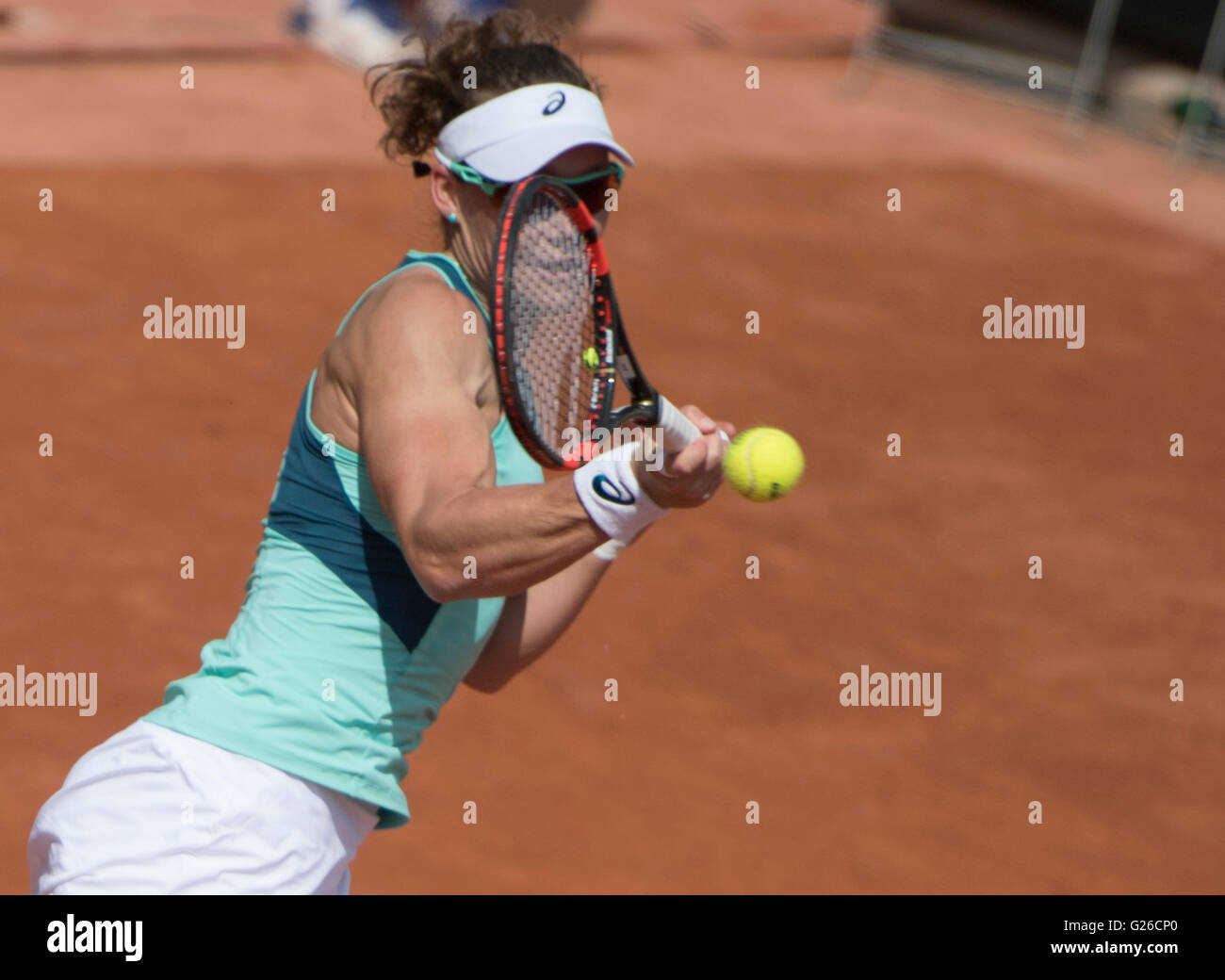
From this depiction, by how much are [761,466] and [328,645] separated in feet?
2.67

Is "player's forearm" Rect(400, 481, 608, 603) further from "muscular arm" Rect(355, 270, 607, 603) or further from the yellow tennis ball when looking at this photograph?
the yellow tennis ball

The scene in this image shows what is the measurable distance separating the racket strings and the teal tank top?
0.11 m

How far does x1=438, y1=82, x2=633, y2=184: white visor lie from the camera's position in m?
2.83

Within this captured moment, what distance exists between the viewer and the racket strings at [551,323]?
2.82 meters

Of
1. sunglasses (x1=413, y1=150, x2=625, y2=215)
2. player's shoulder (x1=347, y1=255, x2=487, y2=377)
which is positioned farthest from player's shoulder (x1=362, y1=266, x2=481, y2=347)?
sunglasses (x1=413, y1=150, x2=625, y2=215)

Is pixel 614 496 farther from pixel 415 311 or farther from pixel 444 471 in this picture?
pixel 415 311

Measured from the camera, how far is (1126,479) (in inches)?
342

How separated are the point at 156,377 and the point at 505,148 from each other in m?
5.65

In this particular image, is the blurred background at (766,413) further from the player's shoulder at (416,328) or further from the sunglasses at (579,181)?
the player's shoulder at (416,328)

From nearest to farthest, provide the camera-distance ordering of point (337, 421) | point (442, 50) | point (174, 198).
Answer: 1. point (337, 421)
2. point (442, 50)
3. point (174, 198)

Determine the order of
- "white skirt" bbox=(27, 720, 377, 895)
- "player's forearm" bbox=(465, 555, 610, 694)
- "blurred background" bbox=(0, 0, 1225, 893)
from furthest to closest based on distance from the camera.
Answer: "blurred background" bbox=(0, 0, 1225, 893) < "player's forearm" bbox=(465, 555, 610, 694) < "white skirt" bbox=(27, 720, 377, 895)
